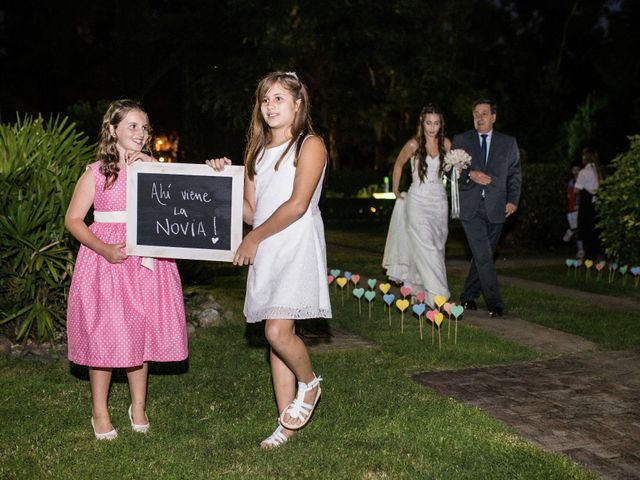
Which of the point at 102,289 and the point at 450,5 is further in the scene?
the point at 450,5

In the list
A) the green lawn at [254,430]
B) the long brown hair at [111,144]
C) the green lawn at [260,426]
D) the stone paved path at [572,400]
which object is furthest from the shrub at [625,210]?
the long brown hair at [111,144]

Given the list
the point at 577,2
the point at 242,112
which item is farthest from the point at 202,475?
the point at 577,2

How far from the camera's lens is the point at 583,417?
16.4ft

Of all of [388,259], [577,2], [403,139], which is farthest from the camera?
[577,2]

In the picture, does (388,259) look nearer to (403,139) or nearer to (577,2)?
(403,139)

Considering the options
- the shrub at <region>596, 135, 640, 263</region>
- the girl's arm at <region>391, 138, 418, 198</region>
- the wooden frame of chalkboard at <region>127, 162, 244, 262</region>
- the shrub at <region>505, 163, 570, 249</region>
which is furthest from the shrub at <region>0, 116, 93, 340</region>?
the shrub at <region>505, 163, 570, 249</region>

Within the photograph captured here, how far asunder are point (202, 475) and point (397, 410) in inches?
59.1

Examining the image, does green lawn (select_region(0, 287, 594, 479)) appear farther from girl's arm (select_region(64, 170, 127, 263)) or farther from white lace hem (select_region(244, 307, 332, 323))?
girl's arm (select_region(64, 170, 127, 263))

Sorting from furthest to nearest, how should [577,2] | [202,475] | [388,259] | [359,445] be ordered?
[577,2]
[388,259]
[359,445]
[202,475]

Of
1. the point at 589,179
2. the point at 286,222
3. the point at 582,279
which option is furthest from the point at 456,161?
the point at 589,179

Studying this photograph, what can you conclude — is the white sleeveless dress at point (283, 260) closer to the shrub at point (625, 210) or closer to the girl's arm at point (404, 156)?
the girl's arm at point (404, 156)

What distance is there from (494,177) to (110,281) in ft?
16.6

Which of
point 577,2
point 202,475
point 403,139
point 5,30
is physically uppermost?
point 577,2

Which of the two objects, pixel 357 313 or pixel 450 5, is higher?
pixel 450 5
